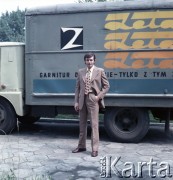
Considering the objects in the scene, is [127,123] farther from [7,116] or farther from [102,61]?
[7,116]

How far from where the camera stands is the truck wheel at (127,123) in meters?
7.00

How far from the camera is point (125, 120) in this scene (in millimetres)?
7156

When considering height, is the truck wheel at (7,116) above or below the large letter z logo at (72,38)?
below

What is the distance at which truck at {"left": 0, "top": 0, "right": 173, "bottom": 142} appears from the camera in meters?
6.71

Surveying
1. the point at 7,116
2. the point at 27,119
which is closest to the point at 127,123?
the point at 7,116

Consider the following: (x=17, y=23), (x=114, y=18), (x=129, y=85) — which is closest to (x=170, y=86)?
(x=129, y=85)

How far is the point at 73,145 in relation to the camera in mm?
6871

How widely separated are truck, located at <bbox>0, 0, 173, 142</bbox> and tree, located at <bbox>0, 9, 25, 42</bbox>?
3688 cm

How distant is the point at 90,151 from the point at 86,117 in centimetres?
67

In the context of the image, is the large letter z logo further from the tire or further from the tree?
the tree

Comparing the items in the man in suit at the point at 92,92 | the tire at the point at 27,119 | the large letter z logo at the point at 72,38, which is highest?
the large letter z logo at the point at 72,38

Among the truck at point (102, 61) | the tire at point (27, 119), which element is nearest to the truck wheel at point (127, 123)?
the truck at point (102, 61)

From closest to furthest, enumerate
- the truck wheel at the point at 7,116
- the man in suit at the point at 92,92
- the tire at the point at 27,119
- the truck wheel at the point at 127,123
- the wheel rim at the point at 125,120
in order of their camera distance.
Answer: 1. the man in suit at the point at 92,92
2. the truck wheel at the point at 127,123
3. the wheel rim at the point at 125,120
4. the truck wheel at the point at 7,116
5. the tire at the point at 27,119

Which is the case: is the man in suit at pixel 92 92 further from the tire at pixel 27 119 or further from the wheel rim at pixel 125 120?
the tire at pixel 27 119
